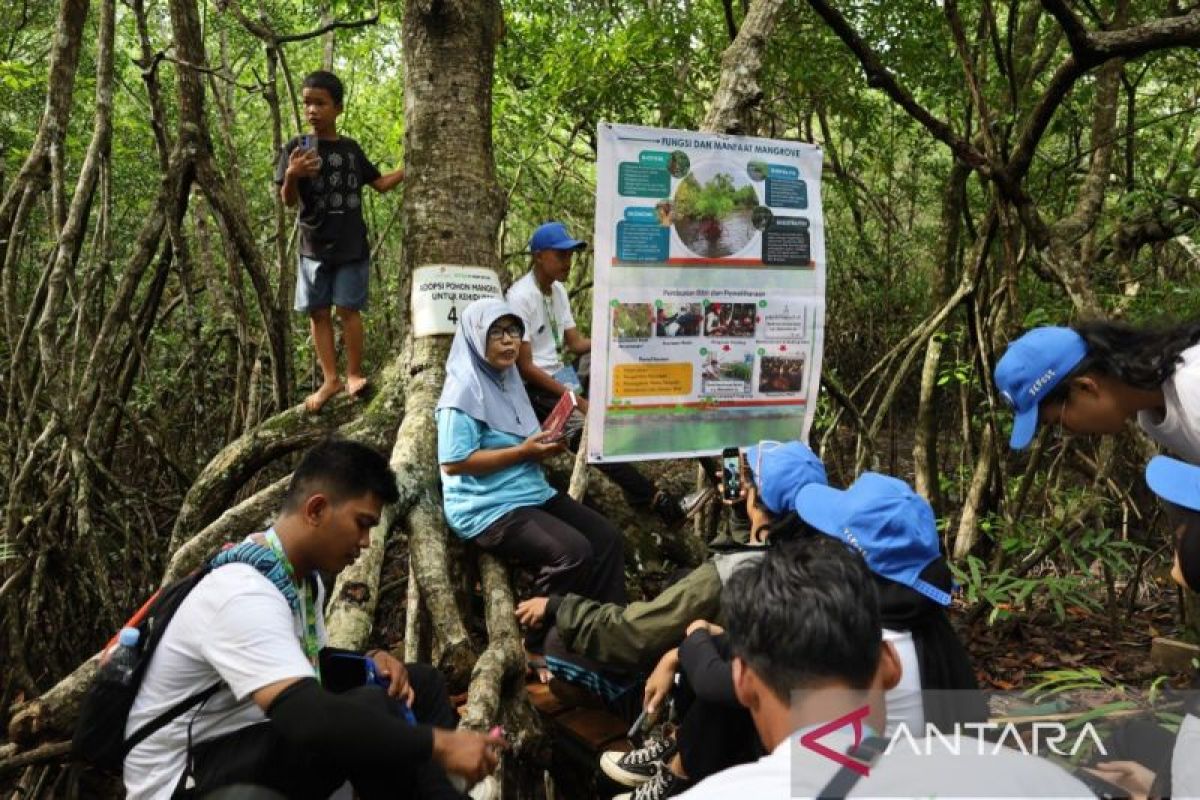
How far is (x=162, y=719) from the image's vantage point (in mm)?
2035

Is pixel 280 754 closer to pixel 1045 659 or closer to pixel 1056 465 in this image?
pixel 1045 659

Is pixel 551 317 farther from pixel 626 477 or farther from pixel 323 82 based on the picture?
pixel 323 82

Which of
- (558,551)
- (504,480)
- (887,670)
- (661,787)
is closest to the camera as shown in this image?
(887,670)

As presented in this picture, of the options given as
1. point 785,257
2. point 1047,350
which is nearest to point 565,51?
point 785,257

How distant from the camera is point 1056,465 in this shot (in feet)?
16.5

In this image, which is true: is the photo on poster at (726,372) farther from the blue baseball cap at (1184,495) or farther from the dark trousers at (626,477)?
the blue baseball cap at (1184,495)

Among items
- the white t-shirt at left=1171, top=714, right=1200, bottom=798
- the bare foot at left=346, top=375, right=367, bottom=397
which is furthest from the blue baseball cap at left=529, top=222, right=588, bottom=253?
the white t-shirt at left=1171, top=714, right=1200, bottom=798

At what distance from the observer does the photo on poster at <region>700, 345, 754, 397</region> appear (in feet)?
11.4

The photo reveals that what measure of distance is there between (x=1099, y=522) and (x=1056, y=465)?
1.26 ft

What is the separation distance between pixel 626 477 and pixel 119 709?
2.62m

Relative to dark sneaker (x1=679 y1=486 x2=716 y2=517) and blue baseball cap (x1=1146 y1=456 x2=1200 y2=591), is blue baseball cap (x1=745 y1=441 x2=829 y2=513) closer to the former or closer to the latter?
blue baseball cap (x1=1146 y1=456 x2=1200 y2=591)

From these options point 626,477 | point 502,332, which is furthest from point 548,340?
point 502,332

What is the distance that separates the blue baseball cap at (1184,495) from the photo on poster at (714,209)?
183cm

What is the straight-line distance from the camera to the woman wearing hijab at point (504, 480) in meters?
3.40
